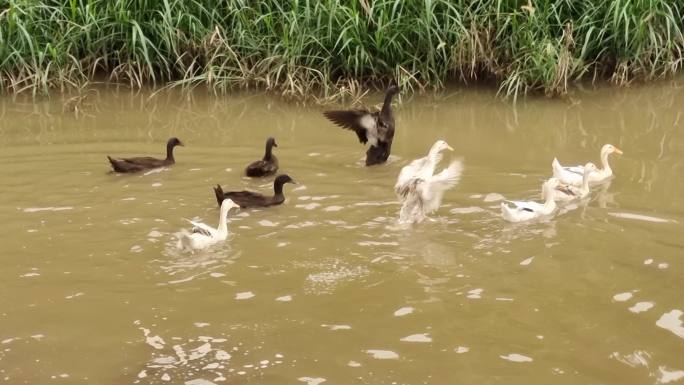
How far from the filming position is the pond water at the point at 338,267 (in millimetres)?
5012

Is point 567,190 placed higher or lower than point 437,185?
lower

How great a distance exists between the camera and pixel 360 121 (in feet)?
30.0

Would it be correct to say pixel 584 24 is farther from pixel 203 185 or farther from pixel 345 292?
pixel 345 292

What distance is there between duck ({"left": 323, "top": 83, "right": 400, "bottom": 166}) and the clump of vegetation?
1.74 m

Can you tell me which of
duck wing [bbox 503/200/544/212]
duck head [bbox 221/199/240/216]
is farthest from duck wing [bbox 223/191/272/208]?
duck wing [bbox 503/200/544/212]

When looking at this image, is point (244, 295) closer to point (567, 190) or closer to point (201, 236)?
point (201, 236)

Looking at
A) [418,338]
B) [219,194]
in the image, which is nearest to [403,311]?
[418,338]

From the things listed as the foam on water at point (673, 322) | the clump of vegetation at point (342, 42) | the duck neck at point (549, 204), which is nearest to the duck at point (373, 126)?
the clump of vegetation at point (342, 42)

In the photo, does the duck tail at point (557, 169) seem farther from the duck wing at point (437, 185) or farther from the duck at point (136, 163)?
the duck at point (136, 163)

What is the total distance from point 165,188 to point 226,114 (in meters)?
2.86

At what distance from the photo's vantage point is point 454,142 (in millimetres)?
9688

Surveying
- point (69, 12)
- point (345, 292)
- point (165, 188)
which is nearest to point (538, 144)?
point (165, 188)

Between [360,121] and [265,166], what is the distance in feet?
3.67

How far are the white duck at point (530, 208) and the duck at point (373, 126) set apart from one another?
69.1 inches
